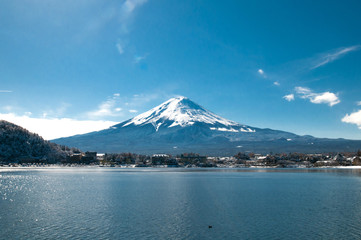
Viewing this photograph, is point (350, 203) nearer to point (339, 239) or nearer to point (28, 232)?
point (339, 239)

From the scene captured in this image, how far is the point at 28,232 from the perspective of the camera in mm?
29797

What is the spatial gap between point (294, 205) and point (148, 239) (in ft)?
86.7

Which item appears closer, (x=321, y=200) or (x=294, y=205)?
(x=294, y=205)

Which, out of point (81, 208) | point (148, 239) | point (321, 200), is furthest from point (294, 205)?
point (81, 208)

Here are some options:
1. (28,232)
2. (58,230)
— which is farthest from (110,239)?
(28,232)

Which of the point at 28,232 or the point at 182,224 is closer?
the point at 28,232

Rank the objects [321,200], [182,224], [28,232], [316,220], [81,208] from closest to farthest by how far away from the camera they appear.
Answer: [28,232]
[182,224]
[316,220]
[81,208]
[321,200]

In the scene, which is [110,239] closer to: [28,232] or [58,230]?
[58,230]

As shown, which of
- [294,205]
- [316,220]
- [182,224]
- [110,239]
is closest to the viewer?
[110,239]

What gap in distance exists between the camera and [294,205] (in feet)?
151

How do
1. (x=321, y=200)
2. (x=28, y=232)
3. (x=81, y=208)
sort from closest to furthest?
(x=28, y=232)
(x=81, y=208)
(x=321, y=200)

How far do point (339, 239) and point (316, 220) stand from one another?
7.91 metres

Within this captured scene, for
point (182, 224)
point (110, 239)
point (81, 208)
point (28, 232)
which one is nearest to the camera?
point (110, 239)

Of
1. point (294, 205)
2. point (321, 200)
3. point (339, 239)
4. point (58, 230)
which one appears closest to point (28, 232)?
point (58, 230)
